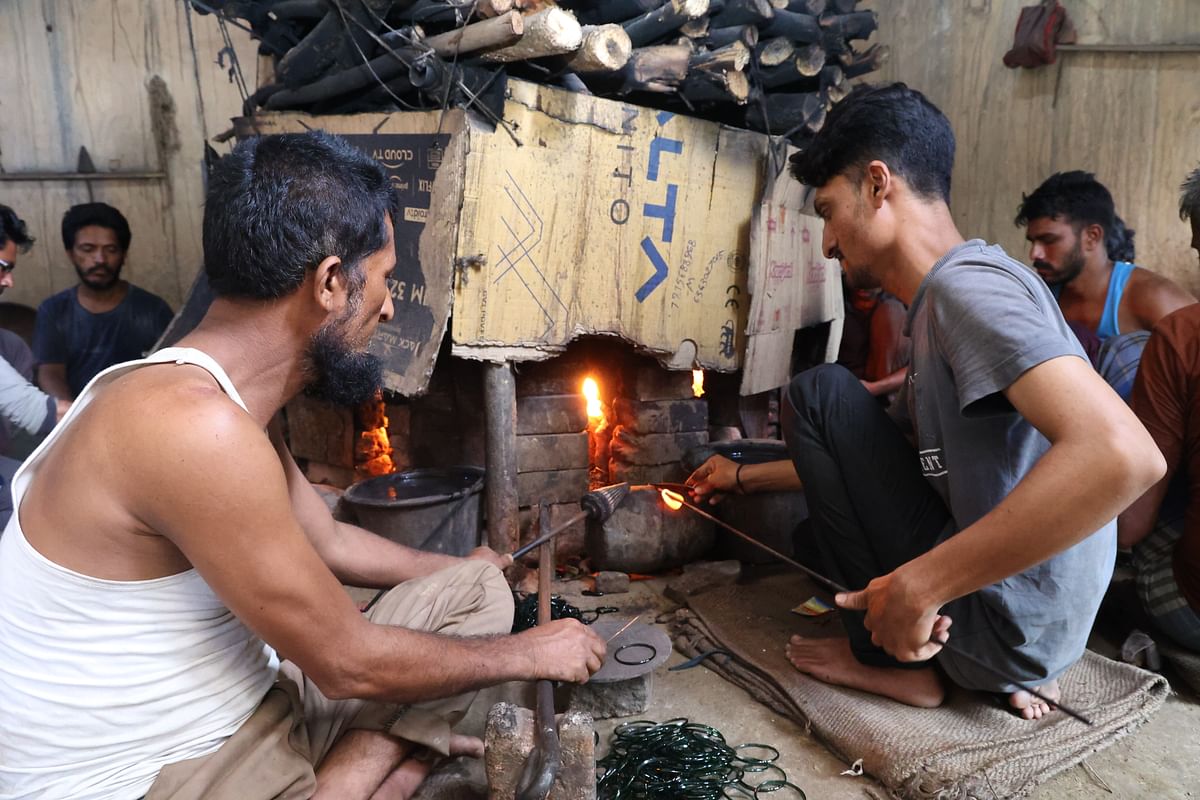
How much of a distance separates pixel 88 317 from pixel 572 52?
11.9 feet

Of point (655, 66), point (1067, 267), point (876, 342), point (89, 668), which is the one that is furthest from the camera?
point (876, 342)

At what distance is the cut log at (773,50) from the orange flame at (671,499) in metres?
2.34

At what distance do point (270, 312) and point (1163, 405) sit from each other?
2964 millimetres

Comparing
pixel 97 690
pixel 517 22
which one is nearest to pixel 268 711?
pixel 97 690

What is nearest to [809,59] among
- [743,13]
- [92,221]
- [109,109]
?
[743,13]

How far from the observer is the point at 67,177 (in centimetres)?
644

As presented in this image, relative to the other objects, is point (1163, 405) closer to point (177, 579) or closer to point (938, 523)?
point (938, 523)

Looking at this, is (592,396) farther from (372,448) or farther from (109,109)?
(109,109)

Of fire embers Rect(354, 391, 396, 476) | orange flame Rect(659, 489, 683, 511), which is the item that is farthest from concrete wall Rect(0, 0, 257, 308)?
orange flame Rect(659, 489, 683, 511)

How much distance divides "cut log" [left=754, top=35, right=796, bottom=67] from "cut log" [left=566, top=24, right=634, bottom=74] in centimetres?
102

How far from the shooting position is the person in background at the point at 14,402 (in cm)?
359

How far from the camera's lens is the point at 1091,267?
14.2 ft

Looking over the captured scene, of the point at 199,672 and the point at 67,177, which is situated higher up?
the point at 67,177

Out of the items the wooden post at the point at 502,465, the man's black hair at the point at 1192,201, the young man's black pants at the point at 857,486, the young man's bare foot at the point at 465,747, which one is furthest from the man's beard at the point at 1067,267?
the young man's bare foot at the point at 465,747
